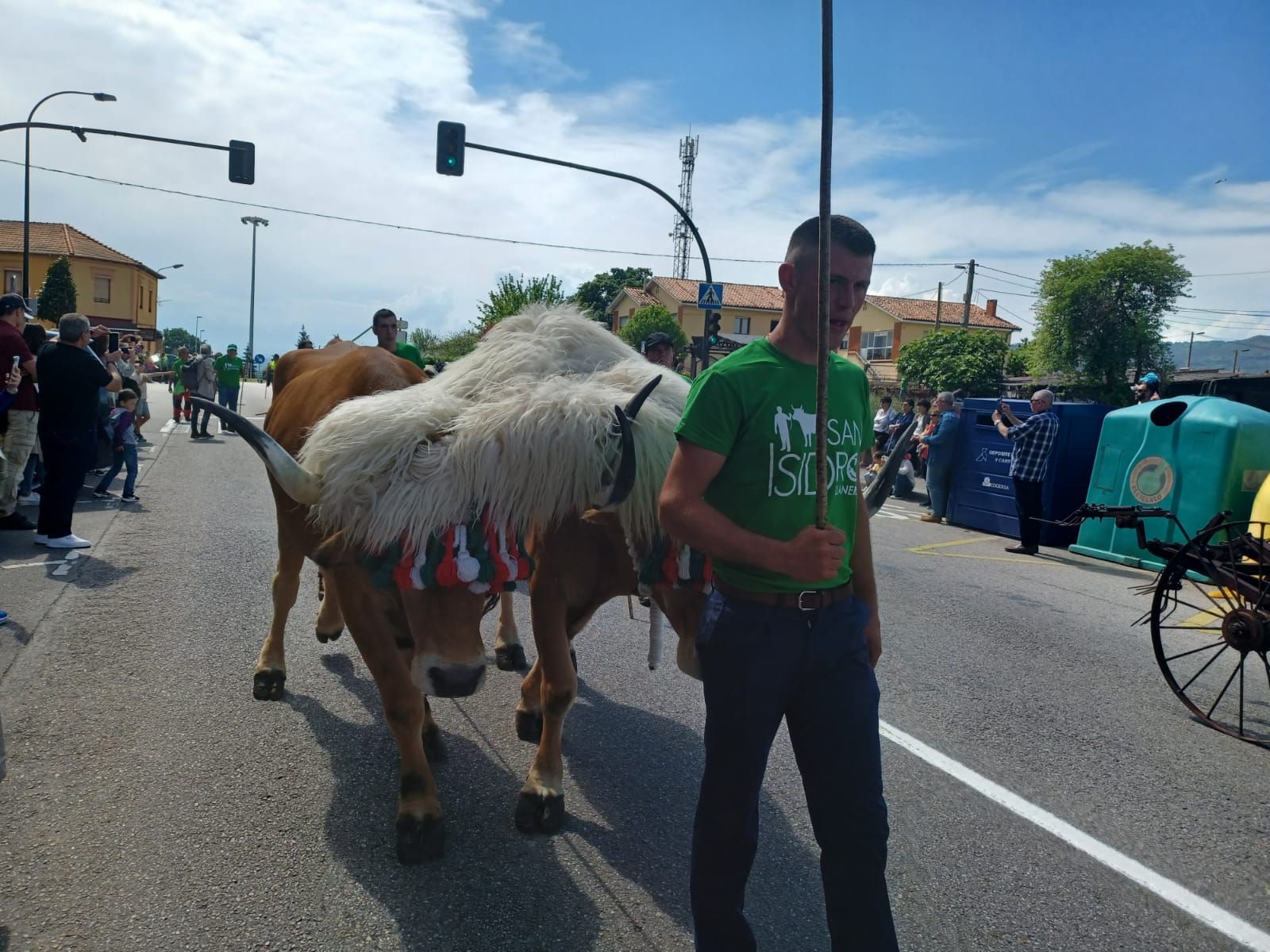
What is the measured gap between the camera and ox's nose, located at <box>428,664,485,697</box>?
2.81 meters

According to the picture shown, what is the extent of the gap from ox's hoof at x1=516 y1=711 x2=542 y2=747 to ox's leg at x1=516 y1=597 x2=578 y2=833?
2.06 feet

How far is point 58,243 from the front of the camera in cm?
6378

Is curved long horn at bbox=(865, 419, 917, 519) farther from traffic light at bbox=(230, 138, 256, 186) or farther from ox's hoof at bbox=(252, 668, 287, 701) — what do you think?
traffic light at bbox=(230, 138, 256, 186)

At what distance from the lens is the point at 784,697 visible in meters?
2.09

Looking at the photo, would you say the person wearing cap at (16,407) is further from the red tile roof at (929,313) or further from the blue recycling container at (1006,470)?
the red tile roof at (929,313)

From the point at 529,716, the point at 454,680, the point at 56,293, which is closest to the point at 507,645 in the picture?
the point at 529,716

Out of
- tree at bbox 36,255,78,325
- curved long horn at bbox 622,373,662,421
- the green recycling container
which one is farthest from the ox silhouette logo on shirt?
tree at bbox 36,255,78,325

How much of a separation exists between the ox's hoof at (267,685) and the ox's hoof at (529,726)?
1.36 metres

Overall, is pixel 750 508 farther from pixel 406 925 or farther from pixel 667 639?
pixel 667 639

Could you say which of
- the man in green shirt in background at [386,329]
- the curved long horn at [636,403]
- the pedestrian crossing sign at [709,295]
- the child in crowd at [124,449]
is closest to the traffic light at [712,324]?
the pedestrian crossing sign at [709,295]

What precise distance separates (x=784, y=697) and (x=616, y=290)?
2806 inches

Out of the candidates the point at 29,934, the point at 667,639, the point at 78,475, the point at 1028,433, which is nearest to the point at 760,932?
the point at 29,934

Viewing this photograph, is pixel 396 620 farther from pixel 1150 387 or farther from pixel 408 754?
pixel 1150 387

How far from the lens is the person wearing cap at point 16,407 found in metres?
7.27
